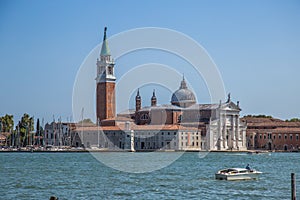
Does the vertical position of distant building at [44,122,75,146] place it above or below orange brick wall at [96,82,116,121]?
below

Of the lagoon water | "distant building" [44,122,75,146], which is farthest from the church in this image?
the lagoon water

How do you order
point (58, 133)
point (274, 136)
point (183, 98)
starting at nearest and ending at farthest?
point (183, 98) < point (58, 133) < point (274, 136)

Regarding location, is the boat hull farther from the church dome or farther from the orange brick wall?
the church dome

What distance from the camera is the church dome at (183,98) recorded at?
236 feet

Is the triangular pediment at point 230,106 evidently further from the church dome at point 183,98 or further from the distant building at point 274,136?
the distant building at point 274,136

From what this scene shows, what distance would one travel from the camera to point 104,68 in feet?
234

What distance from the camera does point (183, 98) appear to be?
72.4m

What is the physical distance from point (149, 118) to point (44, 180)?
44.8 metres

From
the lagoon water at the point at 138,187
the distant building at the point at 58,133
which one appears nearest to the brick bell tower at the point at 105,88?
the distant building at the point at 58,133

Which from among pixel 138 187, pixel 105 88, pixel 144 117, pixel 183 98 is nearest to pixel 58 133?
pixel 105 88

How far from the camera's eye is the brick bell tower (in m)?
69.6

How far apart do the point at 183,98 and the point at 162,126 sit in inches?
243

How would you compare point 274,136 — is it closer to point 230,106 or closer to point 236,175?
point 230,106

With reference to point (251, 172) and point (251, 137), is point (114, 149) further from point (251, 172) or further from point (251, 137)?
point (251, 172)
